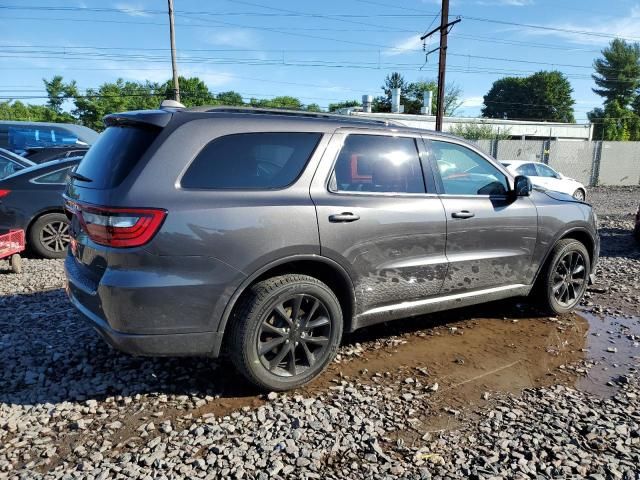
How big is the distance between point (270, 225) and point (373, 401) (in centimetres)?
135

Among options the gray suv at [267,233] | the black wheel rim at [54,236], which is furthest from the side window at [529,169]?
the black wheel rim at [54,236]

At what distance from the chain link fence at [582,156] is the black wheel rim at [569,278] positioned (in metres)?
19.6

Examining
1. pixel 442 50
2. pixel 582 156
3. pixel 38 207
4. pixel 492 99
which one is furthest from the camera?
pixel 492 99

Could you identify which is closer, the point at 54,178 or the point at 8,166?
the point at 54,178

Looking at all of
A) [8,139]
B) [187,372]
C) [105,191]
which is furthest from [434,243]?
[8,139]

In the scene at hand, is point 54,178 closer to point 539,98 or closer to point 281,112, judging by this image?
point 281,112

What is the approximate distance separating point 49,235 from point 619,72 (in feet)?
310

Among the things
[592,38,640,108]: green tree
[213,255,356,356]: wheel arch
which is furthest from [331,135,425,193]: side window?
[592,38,640,108]: green tree

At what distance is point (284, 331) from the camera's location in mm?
3199

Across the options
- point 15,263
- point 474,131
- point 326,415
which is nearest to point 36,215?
point 15,263

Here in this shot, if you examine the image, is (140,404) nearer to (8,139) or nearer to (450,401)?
(450,401)

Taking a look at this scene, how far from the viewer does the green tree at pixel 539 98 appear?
90.7 m

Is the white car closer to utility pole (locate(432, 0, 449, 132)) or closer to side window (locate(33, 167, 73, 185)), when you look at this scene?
utility pole (locate(432, 0, 449, 132))

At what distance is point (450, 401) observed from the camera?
322 cm
